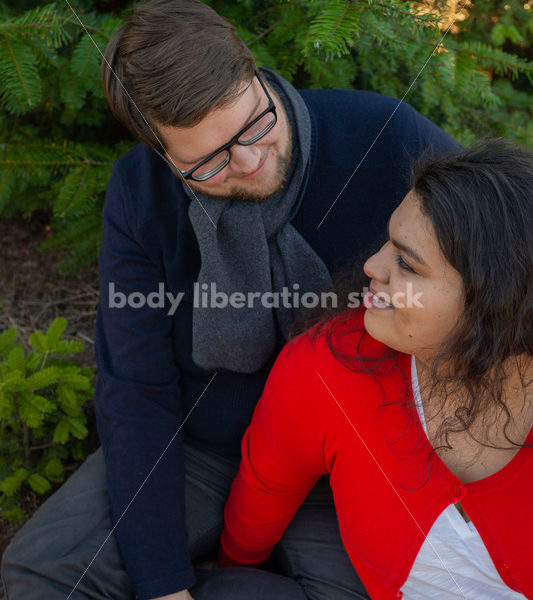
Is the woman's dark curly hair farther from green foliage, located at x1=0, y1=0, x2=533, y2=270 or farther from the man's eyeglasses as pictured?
green foliage, located at x1=0, y1=0, x2=533, y2=270

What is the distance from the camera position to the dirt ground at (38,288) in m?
2.50

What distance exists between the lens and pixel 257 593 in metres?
1.50

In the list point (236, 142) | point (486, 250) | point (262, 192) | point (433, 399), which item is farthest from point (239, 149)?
point (433, 399)

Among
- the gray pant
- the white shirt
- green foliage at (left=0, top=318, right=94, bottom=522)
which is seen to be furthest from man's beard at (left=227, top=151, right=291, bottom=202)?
the gray pant

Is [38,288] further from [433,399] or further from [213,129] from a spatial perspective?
[433,399]

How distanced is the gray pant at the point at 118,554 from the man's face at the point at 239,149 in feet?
3.00

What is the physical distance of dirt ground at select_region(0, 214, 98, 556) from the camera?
8.21 ft

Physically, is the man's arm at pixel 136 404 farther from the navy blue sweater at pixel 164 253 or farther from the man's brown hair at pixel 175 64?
the man's brown hair at pixel 175 64

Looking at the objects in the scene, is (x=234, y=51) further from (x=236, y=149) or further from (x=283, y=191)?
(x=283, y=191)

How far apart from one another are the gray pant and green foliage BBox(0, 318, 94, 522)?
20 centimetres

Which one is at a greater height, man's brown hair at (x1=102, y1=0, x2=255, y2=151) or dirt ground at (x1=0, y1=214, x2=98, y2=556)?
man's brown hair at (x1=102, y1=0, x2=255, y2=151)

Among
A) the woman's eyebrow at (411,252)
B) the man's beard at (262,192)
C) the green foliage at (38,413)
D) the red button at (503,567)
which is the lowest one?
the green foliage at (38,413)

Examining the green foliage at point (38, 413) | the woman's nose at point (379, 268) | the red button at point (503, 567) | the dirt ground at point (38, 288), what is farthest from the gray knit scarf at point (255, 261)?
the dirt ground at point (38, 288)

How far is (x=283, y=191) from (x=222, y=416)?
71cm
